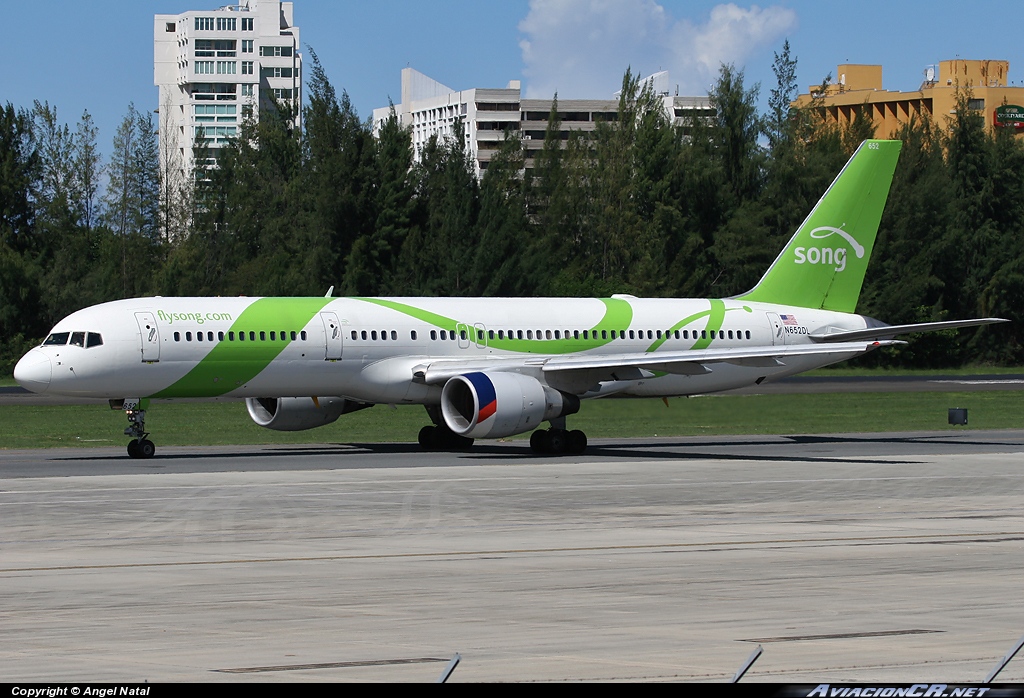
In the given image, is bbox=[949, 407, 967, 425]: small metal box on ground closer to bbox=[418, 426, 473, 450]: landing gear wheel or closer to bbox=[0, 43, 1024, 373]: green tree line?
bbox=[418, 426, 473, 450]: landing gear wheel

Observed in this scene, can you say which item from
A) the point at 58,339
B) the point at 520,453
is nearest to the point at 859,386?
the point at 520,453

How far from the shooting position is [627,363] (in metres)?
34.3

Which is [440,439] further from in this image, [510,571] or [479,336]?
[510,571]

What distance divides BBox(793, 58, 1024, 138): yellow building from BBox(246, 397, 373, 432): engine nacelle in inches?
5314

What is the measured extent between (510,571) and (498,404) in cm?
1644

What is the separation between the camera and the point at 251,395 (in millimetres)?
34469

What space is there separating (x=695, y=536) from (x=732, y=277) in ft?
256

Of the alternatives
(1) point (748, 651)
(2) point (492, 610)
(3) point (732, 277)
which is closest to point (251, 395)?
(2) point (492, 610)

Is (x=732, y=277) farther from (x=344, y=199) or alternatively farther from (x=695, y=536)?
(x=695, y=536)

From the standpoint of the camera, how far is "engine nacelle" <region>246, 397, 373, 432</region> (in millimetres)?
37219

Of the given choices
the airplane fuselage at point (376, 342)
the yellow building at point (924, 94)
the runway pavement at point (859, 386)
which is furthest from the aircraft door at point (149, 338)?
the yellow building at point (924, 94)

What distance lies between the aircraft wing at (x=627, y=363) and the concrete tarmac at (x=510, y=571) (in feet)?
11.8

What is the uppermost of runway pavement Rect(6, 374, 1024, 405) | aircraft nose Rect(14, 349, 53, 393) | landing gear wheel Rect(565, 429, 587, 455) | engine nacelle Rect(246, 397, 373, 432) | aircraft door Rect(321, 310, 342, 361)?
aircraft door Rect(321, 310, 342, 361)

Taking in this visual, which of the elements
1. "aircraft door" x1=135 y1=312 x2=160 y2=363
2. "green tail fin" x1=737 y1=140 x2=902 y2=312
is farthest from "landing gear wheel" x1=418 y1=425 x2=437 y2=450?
"green tail fin" x1=737 y1=140 x2=902 y2=312
